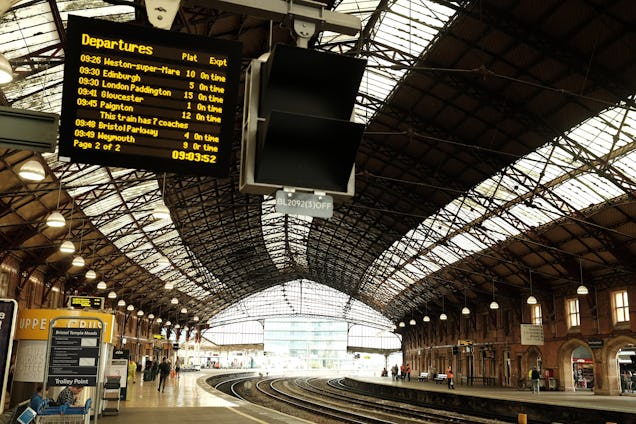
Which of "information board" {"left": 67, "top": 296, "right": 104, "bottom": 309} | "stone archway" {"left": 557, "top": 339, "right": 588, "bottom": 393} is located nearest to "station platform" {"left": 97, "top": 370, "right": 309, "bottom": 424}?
"information board" {"left": 67, "top": 296, "right": 104, "bottom": 309}

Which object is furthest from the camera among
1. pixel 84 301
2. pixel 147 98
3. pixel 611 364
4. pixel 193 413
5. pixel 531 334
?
pixel 531 334

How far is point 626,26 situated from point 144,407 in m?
19.0

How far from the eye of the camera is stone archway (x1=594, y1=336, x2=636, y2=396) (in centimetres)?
3023

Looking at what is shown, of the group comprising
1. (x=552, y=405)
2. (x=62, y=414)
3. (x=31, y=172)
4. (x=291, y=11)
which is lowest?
(x=552, y=405)

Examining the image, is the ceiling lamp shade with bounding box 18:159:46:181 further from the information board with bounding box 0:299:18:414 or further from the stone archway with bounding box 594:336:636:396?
the stone archway with bounding box 594:336:636:396

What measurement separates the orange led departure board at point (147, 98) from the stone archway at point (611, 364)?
29969 millimetres

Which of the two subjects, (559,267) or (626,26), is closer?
(626,26)

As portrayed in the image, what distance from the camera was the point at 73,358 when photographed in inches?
400

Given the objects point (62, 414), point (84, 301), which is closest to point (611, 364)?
point (84, 301)

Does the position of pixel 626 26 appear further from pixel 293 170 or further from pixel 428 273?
pixel 428 273

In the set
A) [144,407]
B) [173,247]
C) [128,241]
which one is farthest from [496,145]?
[173,247]

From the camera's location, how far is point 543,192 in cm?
2608

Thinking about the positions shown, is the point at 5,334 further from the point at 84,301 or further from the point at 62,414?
the point at 84,301

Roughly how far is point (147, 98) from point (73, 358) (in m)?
6.29
